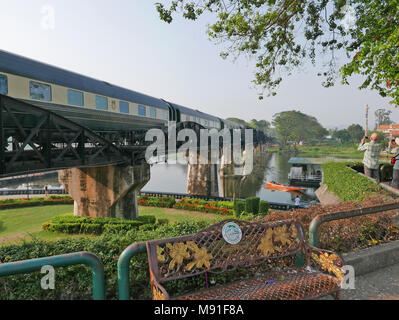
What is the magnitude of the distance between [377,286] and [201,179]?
968 inches

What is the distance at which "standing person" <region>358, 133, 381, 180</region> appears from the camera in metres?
8.02

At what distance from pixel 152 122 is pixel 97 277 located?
14619 mm

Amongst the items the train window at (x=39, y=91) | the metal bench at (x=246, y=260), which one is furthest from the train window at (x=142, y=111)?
the metal bench at (x=246, y=260)

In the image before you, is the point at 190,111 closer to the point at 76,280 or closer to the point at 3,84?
the point at 3,84

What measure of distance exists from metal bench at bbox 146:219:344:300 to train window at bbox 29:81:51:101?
8.23 m

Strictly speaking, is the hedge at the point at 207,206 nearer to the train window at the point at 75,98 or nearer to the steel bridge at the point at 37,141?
the steel bridge at the point at 37,141

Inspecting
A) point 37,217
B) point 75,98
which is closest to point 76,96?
point 75,98

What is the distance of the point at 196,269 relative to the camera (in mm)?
2688

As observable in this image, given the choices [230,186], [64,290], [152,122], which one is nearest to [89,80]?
[152,122]

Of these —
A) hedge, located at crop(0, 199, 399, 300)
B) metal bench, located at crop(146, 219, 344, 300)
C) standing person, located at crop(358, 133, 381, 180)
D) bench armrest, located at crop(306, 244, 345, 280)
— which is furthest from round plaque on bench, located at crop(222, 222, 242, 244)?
standing person, located at crop(358, 133, 381, 180)

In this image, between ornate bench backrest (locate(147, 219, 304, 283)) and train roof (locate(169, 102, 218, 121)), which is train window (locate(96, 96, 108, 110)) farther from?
ornate bench backrest (locate(147, 219, 304, 283))

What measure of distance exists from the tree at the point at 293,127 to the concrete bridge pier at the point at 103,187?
9969 centimetres

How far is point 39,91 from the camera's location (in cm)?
825
